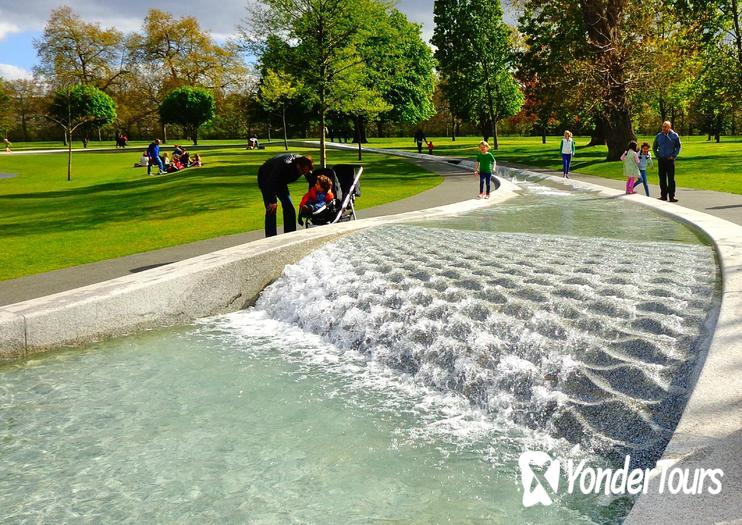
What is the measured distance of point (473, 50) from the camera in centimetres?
4928

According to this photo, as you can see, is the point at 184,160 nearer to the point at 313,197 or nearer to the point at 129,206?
the point at 129,206

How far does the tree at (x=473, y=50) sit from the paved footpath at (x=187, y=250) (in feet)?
105

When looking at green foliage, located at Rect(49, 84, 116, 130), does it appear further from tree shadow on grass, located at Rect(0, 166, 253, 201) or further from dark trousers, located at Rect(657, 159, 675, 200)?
dark trousers, located at Rect(657, 159, 675, 200)

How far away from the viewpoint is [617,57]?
29.3m

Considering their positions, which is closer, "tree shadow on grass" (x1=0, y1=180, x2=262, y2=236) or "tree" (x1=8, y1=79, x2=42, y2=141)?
"tree shadow on grass" (x1=0, y1=180, x2=262, y2=236)

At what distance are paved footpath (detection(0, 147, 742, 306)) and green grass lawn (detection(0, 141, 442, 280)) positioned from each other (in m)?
0.63

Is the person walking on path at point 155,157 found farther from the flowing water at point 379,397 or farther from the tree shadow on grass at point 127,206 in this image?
the flowing water at point 379,397

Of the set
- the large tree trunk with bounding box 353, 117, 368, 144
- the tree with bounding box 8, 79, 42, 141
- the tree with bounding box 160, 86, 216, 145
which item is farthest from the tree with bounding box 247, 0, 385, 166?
the tree with bounding box 8, 79, 42, 141

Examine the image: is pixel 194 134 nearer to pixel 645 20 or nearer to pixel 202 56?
pixel 202 56

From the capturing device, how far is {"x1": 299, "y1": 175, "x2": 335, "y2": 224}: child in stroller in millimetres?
11570

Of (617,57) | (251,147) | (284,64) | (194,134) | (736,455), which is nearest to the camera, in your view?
(736,455)

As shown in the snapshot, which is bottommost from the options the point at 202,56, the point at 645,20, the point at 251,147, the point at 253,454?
the point at 253,454

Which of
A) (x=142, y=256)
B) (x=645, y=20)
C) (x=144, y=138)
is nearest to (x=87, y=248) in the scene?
(x=142, y=256)

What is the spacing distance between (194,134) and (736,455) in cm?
7048
